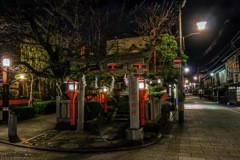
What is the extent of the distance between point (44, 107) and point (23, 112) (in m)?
3.29

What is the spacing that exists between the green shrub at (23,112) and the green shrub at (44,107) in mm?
1005

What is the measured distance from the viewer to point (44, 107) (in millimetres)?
19047

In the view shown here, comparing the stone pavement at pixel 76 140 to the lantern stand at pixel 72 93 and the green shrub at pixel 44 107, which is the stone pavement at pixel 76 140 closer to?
the lantern stand at pixel 72 93

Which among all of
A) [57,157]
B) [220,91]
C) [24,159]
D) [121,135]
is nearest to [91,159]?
[57,157]

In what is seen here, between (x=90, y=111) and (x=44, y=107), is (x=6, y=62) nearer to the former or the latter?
(x=90, y=111)

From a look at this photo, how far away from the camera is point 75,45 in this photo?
39.9 ft

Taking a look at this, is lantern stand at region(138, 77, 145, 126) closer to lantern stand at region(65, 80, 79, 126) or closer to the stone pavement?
the stone pavement

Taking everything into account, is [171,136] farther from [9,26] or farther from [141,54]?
[9,26]

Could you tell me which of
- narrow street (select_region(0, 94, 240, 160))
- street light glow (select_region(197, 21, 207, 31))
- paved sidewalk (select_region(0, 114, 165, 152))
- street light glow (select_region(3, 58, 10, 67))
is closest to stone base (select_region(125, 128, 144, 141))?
paved sidewalk (select_region(0, 114, 165, 152))

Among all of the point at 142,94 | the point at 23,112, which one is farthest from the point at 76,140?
the point at 23,112

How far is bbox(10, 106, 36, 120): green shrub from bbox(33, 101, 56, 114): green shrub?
3.30ft

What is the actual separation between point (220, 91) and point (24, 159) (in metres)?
40.2

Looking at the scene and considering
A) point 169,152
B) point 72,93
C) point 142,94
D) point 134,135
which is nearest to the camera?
point 169,152

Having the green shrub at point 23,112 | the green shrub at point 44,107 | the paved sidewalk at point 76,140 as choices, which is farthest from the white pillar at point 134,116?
the green shrub at point 44,107
